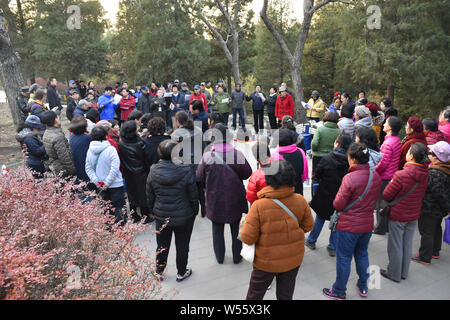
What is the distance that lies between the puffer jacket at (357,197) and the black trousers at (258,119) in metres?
8.93

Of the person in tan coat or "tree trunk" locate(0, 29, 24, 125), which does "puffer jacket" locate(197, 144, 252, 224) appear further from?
"tree trunk" locate(0, 29, 24, 125)

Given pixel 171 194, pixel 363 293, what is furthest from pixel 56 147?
pixel 363 293

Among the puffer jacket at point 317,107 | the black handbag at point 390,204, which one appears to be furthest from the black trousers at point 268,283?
the puffer jacket at point 317,107

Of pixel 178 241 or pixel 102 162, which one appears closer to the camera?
pixel 178 241

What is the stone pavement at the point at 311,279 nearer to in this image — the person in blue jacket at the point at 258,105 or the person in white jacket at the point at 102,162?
the person in white jacket at the point at 102,162

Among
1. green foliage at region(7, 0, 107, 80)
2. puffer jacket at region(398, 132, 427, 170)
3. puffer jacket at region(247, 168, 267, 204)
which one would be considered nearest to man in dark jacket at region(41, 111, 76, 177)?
puffer jacket at region(247, 168, 267, 204)

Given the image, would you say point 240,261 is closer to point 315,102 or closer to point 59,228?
point 59,228

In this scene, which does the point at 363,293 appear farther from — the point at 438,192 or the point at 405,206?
the point at 438,192

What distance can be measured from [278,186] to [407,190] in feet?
6.28

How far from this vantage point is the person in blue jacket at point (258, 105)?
11609mm

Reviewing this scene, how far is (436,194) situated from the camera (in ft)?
13.5

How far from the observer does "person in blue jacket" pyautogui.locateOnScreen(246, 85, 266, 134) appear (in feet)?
38.1

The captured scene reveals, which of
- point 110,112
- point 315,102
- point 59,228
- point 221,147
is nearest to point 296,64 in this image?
point 315,102
